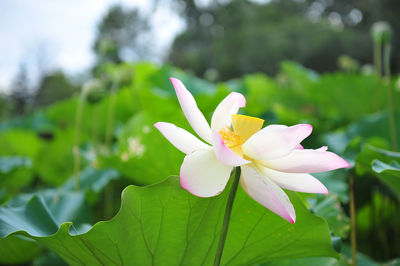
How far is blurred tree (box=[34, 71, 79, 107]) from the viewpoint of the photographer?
10.9m

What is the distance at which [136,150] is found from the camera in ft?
2.61

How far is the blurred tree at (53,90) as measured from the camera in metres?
10.9

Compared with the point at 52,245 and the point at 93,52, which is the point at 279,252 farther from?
the point at 93,52

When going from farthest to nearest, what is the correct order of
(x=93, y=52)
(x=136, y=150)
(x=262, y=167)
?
(x=93, y=52) → (x=136, y=150) → (x=262, y=167)

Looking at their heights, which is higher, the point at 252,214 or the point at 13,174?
the point at 252,214

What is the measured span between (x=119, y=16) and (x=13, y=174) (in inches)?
763

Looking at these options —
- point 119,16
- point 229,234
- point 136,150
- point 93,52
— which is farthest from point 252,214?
point 119,16

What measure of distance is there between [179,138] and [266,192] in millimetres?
85

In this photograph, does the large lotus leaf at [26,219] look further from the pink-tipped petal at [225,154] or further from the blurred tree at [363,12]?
the blurred tree at [363,12]

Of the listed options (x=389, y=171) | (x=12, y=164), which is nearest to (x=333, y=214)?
(x=389, y=171)

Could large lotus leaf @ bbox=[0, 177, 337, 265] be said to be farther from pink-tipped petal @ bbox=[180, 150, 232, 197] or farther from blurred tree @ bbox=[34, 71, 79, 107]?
blurred tree @ bbox=[34, 71, 79, 107]

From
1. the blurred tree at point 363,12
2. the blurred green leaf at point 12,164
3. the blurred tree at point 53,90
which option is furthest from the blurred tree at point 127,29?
the blurred green leaf at point 12,164

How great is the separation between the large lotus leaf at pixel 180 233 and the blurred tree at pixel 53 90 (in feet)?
35.1

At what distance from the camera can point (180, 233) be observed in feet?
1.35
